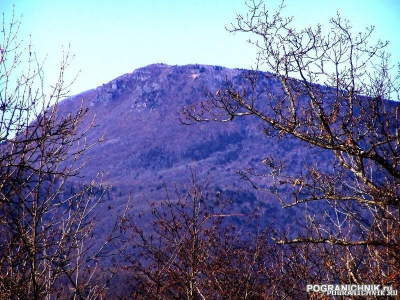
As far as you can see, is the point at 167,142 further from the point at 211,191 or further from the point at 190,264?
the point at 190,264

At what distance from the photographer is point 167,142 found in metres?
124

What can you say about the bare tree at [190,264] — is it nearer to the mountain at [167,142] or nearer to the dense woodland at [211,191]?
the dense woodland at [211,191]

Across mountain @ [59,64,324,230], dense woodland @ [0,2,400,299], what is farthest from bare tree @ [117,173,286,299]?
mountain @ [59,64,324,230]

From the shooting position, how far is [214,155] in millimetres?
112688

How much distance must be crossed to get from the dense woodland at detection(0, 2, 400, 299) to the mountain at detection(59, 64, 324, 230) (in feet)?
2.13

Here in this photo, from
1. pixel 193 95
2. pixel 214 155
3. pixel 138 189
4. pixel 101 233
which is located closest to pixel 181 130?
pixel 193 95

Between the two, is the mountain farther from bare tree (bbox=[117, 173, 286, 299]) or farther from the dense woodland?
bare tree (bbox=[117, 173, 286, 299])

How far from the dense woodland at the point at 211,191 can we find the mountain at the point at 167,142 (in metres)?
0.65

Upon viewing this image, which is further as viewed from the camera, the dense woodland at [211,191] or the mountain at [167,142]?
the mountain at [167,142]

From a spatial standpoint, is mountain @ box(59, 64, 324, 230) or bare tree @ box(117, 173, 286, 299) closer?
bare tree @ box(117, 173, 286, 299)

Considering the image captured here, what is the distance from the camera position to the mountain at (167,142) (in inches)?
3533

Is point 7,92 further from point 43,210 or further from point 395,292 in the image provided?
point 395,292

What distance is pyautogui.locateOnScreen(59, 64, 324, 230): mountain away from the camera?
8975cm

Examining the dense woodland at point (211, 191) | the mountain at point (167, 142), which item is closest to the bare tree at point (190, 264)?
the dense woodland at point (211, 191)
